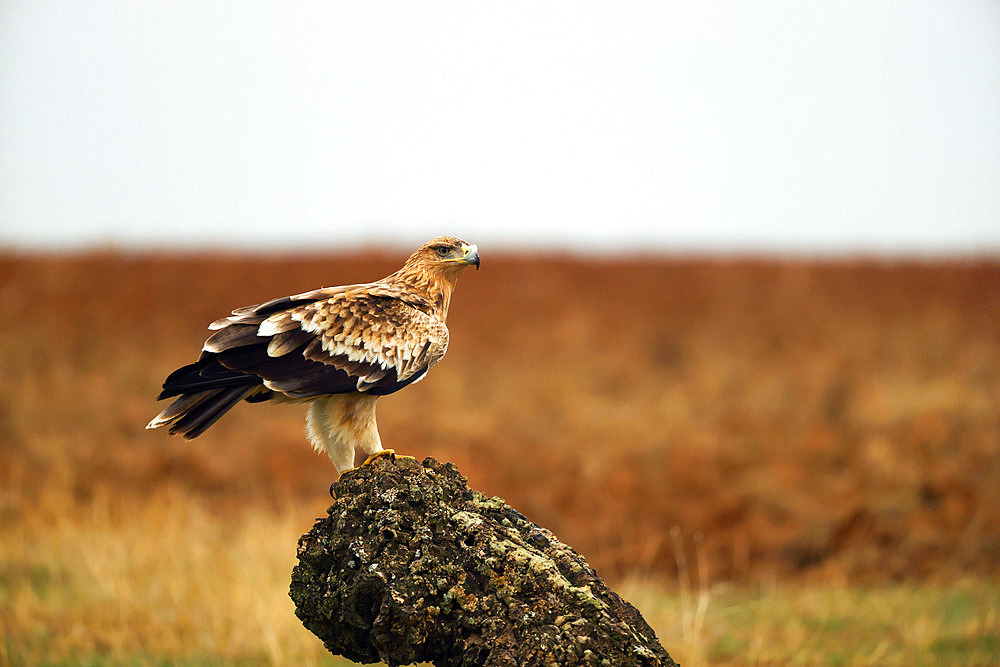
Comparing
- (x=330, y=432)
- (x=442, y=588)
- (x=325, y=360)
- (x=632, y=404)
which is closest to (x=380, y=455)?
(x=330, y=432)

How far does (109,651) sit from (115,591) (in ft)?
4.67

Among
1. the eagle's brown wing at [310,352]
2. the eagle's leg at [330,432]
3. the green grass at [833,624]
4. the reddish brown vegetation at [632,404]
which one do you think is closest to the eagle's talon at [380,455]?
the eagle's leg at [330,432]

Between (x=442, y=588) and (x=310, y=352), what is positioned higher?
(x=310, y=352)

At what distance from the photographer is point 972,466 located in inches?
549

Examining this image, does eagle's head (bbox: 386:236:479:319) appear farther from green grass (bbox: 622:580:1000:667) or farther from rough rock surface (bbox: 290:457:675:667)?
green grass (bbox: 622:580:1000:667)

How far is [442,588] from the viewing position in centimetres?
391

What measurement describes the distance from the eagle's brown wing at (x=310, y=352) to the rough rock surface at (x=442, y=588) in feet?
1.60

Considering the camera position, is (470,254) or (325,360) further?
(470,254)

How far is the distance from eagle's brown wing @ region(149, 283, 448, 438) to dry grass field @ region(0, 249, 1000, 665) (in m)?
2.63

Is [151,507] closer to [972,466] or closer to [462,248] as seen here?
[462,248]

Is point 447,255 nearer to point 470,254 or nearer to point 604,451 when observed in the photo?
point 470,254

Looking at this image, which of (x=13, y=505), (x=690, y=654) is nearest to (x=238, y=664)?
(x=690, y=654)

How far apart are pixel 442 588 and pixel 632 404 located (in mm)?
16395

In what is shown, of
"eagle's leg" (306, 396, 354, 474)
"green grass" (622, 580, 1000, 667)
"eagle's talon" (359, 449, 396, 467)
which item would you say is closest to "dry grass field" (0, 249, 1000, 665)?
"green grass" (622, 580, 1000, 667)
